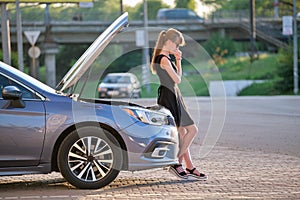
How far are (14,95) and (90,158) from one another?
111 centimetres

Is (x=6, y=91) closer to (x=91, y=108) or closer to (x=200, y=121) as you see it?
(x=91, y=108)

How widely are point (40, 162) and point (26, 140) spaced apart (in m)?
0.31

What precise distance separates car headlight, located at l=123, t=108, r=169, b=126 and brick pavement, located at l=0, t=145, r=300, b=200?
76 cm

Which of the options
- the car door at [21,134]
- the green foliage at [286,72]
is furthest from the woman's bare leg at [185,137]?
the green foliage at [286,72]

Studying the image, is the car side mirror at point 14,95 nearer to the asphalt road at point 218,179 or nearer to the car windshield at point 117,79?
the asphalt road at point 218,179

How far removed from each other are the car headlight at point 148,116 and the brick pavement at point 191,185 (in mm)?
759

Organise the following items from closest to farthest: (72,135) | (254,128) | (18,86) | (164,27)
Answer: (72,135)
(18,86)
(254,128)
(164,27)

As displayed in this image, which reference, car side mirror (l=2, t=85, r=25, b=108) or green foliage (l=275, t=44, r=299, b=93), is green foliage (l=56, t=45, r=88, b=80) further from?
car side mirror (l=2, t=85, r=25, b=108)

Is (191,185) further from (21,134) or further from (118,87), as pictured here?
(118,87)

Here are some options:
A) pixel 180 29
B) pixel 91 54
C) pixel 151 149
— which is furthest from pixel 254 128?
pixel 180 29

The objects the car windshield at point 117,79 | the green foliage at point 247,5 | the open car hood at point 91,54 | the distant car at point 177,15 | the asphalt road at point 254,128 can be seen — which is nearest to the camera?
the open car hood at point 91,54

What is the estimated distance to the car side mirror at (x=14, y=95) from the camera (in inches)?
330

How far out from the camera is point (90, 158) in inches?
341

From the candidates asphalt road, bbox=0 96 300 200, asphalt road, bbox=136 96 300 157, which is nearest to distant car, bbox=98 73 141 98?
asphalt road, bbox=136 96 300 157
